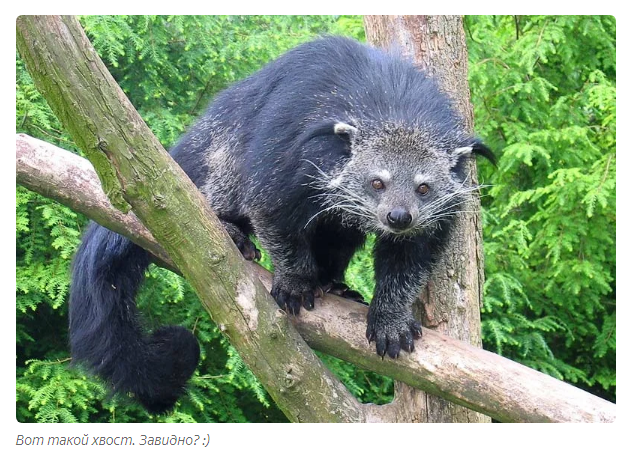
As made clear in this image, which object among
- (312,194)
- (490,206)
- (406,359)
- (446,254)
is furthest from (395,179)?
(490,206)

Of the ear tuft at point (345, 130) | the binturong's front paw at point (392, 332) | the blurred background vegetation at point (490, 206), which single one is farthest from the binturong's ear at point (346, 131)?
the blurred background vegetation at point (490, 206)

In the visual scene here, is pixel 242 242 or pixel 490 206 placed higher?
pixel 242 242

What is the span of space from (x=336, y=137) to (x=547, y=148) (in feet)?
8.30

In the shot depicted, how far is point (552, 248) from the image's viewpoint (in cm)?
522

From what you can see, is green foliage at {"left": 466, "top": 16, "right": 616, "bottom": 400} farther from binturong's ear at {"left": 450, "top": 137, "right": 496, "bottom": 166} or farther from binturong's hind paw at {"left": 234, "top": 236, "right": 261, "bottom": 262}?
binturong's hind paw at {"left": 234, "top": 236, "right": 261, "bottom": 262}

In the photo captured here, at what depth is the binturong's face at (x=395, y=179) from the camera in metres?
3.18

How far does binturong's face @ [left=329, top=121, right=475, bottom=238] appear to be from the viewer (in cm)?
318

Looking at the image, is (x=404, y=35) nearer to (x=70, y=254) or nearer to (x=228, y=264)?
(x=228, y=264)

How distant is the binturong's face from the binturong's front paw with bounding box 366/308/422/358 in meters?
0.38

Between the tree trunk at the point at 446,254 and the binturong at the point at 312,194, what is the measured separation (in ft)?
0.70

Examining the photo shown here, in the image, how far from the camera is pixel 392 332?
3.42 metres

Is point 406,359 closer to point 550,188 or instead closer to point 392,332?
point 392,332

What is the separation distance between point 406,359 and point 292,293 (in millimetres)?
566

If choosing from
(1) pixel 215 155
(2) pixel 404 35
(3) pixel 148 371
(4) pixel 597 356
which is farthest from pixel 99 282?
(4) pixel 597 356
